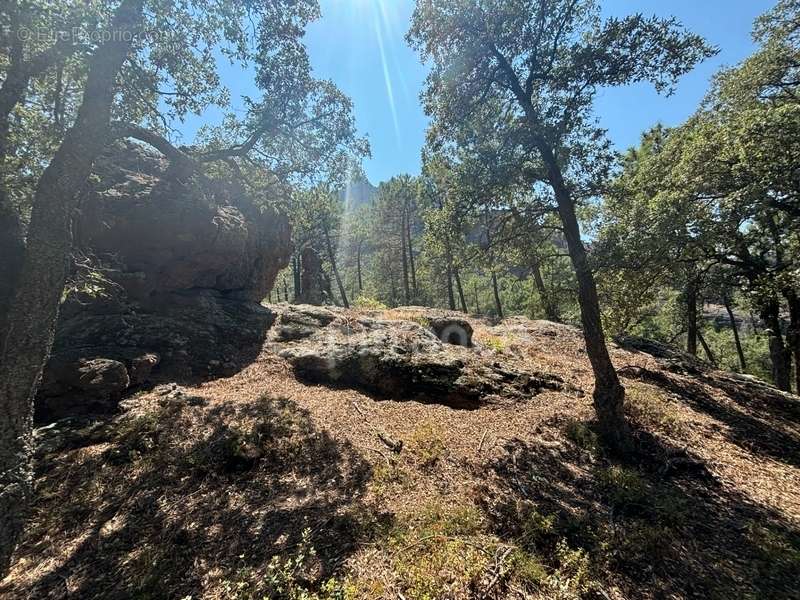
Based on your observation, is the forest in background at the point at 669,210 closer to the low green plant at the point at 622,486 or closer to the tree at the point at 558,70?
the tree at the point at 558,70

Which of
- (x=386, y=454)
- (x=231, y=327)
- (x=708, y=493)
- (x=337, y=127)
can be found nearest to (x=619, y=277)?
(x=708, y=493)

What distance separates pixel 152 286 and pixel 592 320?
40.6 feet

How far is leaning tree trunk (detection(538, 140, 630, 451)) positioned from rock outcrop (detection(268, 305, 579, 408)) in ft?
6.50

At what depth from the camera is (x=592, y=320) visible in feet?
24.8

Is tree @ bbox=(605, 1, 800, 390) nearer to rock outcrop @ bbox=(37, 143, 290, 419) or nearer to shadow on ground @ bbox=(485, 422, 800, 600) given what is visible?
shadow on ground @ bbox=(485, 422, 800, 600)

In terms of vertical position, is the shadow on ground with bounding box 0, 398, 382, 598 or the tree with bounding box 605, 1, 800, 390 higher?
the tree with bounding box 605, 1, 800, 390

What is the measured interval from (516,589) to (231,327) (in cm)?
1015

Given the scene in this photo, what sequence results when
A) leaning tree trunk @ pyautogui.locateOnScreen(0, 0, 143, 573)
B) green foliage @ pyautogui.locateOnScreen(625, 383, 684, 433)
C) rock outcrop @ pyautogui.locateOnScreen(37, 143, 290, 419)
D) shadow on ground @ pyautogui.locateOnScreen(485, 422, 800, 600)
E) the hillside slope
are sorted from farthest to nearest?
green foliage @ pyautogui.locateOnScreen(625, 383, 684, 433) → rock outcrop @ pyautogui.locateOnScreen(37, 143, 290, 419) → shadow on ground @ pyautogui.locateOnScreen(485, 422, 800, 600) → the hillside slope → leaning tree trunk @ pyautogui.locateOnScreen(0, 0, 143, 573)

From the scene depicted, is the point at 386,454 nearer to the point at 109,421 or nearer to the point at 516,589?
the point at 516,589

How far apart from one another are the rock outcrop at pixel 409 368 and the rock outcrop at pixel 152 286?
1956 millimetres

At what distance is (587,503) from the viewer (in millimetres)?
5312

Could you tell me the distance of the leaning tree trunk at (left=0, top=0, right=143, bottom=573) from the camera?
12.0 feet

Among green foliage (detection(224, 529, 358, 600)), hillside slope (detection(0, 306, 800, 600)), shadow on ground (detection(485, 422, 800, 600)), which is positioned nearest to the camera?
green foliage (detection(224, 529, 358, 600))

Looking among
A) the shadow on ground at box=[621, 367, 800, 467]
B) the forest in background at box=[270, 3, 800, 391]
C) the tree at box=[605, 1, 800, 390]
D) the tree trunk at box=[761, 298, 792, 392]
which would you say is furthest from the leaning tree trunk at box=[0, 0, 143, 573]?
the tree trunk at box=[761, 298, 792, 392]
